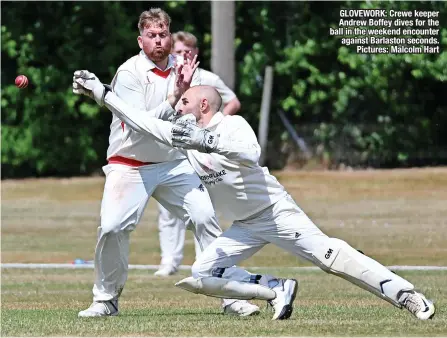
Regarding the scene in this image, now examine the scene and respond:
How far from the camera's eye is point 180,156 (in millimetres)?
9734

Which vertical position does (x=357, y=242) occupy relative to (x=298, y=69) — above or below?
below

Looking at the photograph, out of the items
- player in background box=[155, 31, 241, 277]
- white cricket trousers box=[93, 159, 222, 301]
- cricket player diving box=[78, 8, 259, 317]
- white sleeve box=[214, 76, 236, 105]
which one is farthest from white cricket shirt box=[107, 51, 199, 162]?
white sleeve box=[214, 76, 236, 105]

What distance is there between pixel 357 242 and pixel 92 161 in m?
11.0

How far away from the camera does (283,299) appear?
29.2 ft

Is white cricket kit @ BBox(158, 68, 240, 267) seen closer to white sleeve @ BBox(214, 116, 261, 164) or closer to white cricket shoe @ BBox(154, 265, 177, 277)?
white cricket shoe @ BBox(154, 265, 177, 277)

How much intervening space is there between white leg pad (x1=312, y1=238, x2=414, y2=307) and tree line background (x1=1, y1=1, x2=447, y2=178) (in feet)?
55.6

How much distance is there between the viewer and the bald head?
8805 mm

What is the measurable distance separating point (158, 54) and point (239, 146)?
4.90 feet

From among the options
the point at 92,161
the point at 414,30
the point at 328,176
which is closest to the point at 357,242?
Answer: the point at 414,30

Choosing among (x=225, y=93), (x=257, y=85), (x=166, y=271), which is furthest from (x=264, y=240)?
(x=257, y=85)

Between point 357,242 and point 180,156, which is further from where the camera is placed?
point 357,242

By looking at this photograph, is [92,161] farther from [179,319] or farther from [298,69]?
[179,319]

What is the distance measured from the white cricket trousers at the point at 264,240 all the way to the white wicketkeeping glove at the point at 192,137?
32.5 inches

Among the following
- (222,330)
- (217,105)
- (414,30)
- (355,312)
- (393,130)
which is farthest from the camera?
(393,130)
